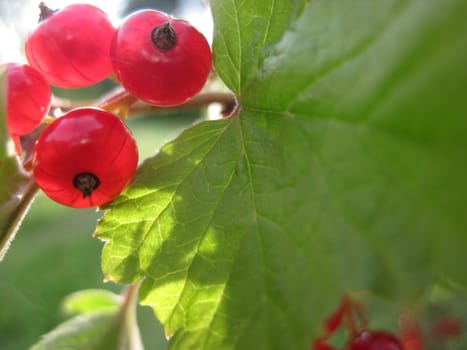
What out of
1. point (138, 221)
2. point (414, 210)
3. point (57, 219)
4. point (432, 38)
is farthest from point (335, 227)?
point (57, 219)

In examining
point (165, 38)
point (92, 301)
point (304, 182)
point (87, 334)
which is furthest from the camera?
point (92, 301)

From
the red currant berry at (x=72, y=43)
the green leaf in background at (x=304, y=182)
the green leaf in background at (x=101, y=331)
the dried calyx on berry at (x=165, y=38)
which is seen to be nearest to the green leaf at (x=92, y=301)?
the green leaf in background at (x=101, y=331)

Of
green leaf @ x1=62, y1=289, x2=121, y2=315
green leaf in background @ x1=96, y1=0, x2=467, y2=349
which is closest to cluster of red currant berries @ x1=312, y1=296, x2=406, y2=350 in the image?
green leaf in background @ x1=96, y1=0, x2=467, y2=349

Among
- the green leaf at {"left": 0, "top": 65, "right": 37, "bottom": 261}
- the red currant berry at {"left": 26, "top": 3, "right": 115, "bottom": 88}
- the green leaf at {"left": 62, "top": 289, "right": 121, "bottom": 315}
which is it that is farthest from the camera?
the green leaf at {"left": 62, "top": 289, "right": 121, "bottom": 315}

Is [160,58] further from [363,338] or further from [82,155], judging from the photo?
[363,338]

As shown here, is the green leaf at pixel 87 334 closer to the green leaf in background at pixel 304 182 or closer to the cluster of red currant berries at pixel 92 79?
the green leaf in background at pixel 304 182

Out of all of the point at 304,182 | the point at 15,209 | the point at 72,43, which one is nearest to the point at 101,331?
the point at 15,209

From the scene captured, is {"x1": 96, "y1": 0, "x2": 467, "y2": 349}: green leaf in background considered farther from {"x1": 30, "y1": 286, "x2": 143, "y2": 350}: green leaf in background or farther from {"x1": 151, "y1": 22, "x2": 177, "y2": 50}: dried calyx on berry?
{"x1": 30, "y1": 286, "x2": 143, "y2": 350}: green leaf in background
